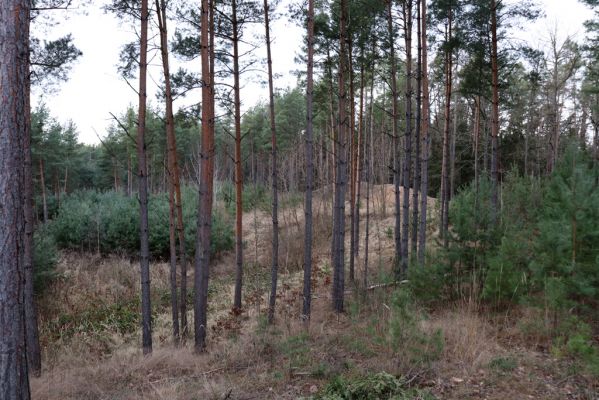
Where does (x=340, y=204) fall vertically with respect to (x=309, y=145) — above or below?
below

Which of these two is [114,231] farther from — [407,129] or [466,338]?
[466,338]

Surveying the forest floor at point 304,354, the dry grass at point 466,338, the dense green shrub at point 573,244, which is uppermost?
the dense green shrub at point 573,244

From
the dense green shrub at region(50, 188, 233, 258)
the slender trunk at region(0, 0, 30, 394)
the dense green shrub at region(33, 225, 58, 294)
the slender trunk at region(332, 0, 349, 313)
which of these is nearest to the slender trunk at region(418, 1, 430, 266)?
the slender trunk at region(332, 0, 349, 313)

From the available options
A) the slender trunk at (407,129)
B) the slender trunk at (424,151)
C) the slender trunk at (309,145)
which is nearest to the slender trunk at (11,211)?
the slender trunk at (309,145)

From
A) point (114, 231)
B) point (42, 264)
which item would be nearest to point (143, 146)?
point (42, 264)

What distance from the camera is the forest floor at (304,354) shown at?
15.3 ft

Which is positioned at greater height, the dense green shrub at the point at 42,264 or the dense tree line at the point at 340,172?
the dense tree line at the point at 340,172

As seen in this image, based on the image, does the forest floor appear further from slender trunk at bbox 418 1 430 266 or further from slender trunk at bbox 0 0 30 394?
slender trunk at bbox 0 0 30 394

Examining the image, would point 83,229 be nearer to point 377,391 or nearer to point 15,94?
point 15,94

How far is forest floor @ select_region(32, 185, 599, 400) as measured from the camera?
466 centimetres

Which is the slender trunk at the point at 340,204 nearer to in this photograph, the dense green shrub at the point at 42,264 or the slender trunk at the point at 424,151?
the slender trunk at the point at 424,151

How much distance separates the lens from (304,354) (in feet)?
19.4

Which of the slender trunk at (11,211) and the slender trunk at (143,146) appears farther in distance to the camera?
the slender trunk at (143,146)

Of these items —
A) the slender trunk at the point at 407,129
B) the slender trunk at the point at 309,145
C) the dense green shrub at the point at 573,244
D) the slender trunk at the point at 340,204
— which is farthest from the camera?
the slender trunk at the point at 407,129
